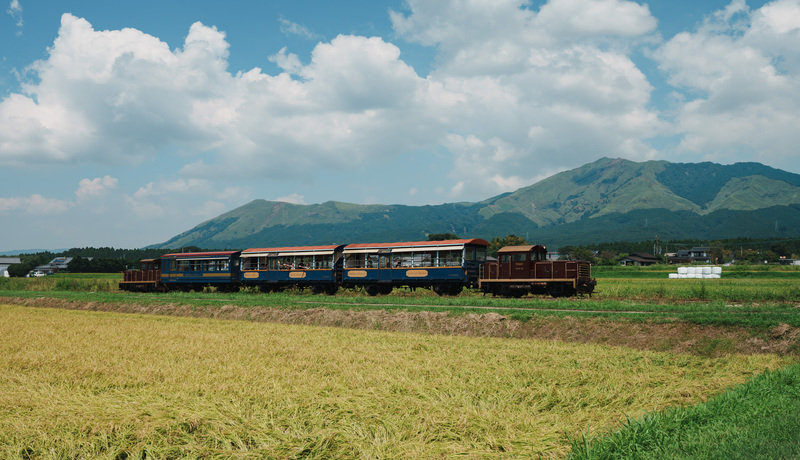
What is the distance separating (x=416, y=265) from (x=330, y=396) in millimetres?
29815

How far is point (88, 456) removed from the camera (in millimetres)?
6023

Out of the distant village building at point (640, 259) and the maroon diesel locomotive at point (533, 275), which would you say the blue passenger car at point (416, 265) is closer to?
the maroon diesel locomotive at point (533, 275)

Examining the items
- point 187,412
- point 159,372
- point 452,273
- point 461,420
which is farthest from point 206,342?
point 452,273

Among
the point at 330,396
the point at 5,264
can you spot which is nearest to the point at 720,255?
Answer: the point at 330,396

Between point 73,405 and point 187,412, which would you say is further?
point 73,405

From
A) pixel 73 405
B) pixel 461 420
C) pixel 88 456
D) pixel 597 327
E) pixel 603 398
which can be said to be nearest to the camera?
pixel 88 456

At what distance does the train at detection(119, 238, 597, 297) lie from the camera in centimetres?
3412

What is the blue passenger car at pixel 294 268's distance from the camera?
42250 mm

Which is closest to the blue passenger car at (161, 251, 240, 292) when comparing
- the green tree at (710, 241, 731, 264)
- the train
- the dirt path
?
the train

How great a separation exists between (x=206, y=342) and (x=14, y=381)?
549 cm

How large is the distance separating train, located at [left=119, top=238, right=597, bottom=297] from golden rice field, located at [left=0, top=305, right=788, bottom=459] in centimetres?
2042

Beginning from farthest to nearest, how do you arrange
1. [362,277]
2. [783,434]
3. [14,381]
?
[362,277]
[14,381]
[783,434]

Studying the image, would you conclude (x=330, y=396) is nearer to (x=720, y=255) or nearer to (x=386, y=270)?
(x=386, y=270)

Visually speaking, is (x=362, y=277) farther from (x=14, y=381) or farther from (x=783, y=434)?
(x=783, y=434)
